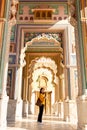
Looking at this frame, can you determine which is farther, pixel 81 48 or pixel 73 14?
pixel 73 14

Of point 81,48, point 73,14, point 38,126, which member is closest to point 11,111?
point 38,126

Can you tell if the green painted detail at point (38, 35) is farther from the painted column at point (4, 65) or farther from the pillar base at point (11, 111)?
the painted column at point (4, 65)

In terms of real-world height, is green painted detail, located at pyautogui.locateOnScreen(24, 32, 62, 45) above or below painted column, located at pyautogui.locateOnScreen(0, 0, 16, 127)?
above

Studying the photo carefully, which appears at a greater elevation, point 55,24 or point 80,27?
point 55,24

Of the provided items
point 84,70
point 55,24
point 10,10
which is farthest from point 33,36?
point 84,70

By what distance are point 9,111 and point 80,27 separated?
12.6 ft

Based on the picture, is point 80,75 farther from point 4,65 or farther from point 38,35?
point 38,35

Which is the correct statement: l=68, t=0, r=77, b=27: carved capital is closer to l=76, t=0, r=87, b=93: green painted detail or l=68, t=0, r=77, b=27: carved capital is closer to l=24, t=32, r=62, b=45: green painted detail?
l=76, t=0, r=87, b=93: green painted detail

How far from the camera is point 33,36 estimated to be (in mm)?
7605

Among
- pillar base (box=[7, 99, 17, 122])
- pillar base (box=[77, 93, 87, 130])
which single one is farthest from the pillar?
pillar base (box=[7, 99, 17, 122])

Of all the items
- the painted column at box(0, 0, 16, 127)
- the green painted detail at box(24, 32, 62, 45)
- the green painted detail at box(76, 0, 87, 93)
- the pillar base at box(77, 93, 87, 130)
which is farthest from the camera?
the green painted detail at box(24, 32, 62, 45)

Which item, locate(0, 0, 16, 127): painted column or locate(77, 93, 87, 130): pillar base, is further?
locate(0, 0, 16, 127): painted column

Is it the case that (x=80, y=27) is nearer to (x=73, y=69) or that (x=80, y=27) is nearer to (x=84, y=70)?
(x=84, y=70)

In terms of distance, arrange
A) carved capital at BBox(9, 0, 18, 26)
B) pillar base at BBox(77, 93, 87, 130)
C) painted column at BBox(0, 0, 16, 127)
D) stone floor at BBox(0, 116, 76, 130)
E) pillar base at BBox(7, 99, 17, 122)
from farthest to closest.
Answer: pillar base at BBox(7, 99, 17, 122), carved capital at BBox(9, 0, 18, 26), stone floor at BBox(0, 116, 76, 130), painted column at BBox(0, 0, 16, 127), pillar base at BBox(77, 93, 87, 130)
